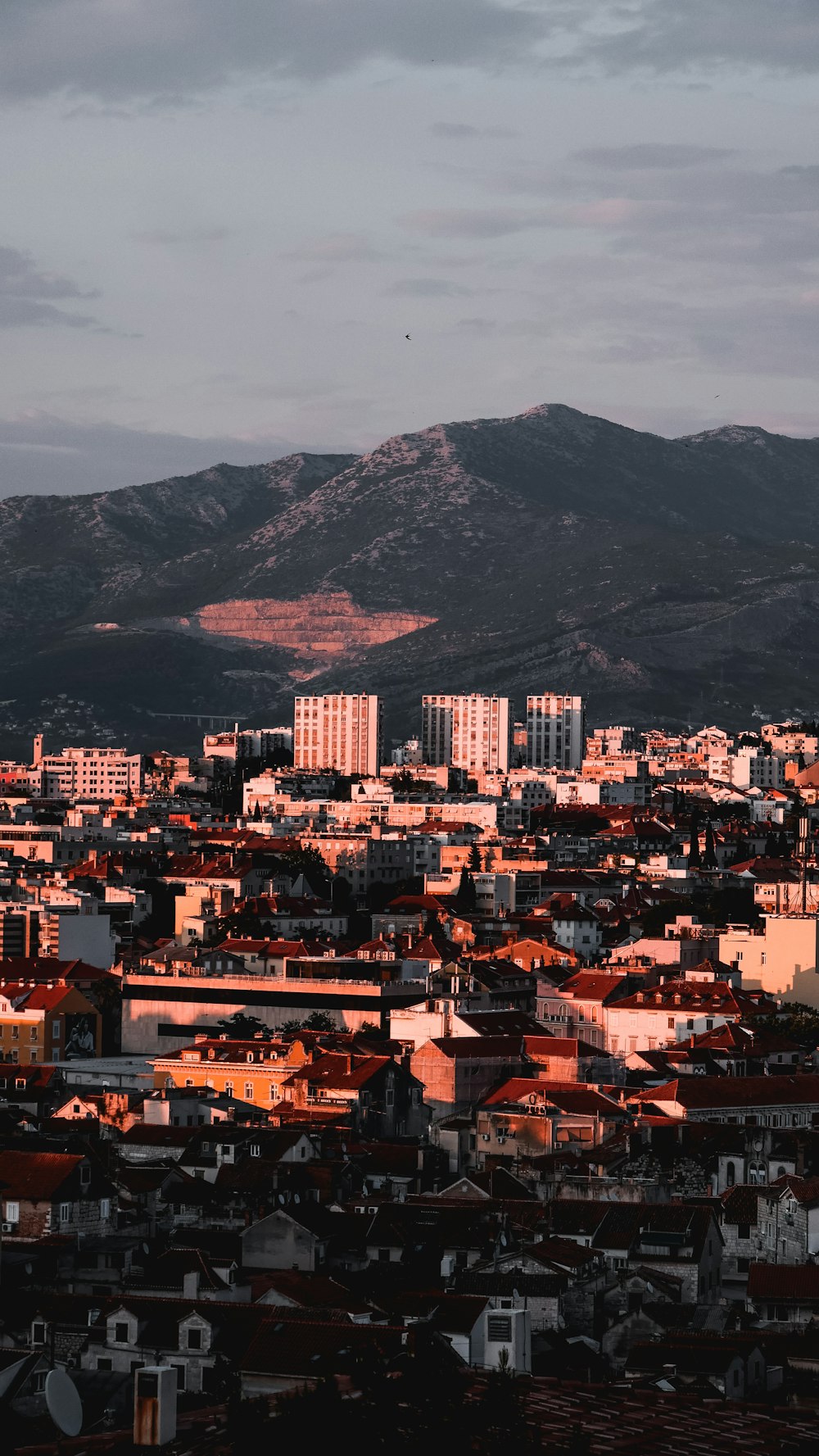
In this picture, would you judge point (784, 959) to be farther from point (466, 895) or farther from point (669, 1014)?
point (466, 895)

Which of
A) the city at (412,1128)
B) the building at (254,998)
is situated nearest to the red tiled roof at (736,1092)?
the city at (412,1128)

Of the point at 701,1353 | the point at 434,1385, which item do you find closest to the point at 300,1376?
the point at 434,1385

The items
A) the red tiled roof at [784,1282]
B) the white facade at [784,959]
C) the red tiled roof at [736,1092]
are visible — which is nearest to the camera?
the red tiled roof at [784,1282]

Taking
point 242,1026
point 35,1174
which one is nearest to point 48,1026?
point 242,1026

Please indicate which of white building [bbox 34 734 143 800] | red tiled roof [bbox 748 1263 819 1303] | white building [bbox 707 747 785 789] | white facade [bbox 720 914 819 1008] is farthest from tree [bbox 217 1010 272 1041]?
white building [bbox 34 734 143 800]

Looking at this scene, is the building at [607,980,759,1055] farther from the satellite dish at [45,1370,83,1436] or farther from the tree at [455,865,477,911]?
the satellite dish at [45,1370,83,1436]

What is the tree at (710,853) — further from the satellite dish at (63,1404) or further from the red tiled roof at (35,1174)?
the satellite dish at (63,1404)
